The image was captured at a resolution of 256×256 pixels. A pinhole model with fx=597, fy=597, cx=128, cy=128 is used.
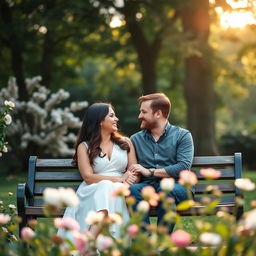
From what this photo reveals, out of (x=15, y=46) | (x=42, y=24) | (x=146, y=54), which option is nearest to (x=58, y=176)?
(x=42, y=24)

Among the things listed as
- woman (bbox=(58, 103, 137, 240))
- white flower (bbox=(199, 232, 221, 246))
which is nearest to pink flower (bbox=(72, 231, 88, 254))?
white flower (bbox=(199, 232, 221, 246))

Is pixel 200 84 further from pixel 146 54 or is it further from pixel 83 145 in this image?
pixel 83 145

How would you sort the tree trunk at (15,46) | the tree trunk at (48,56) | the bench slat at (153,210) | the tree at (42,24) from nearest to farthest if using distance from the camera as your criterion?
the bench slat at (153,210), the tree at (42,24), the tree trunk at (15,46), the tree trunk at (48,56)

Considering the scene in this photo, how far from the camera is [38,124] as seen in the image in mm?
16609

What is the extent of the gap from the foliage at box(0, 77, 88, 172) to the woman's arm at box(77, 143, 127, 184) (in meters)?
9.66

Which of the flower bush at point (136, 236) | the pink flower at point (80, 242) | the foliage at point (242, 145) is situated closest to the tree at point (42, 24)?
the foliage at point (242, 145)

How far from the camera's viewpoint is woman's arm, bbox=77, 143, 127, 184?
18.8 ft

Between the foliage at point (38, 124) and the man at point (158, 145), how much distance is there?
31.5 feet

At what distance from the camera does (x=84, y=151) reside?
5.82m

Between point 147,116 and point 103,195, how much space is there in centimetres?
102

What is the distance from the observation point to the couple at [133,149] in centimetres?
572

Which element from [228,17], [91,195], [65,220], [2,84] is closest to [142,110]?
[91,195]

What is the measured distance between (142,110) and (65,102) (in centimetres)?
2025

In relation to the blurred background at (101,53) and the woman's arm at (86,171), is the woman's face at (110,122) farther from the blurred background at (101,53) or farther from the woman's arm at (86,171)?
the blurred background at (101,53)
